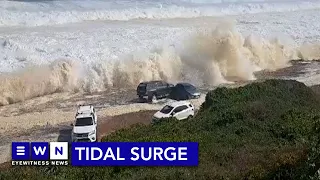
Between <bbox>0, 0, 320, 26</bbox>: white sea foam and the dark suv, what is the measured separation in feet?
77.2

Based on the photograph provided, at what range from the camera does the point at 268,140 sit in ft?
58.7

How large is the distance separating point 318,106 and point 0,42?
92.0 feet

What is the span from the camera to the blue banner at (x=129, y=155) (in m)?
14.2

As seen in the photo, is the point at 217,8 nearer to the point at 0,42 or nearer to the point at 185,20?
the point at 185,20

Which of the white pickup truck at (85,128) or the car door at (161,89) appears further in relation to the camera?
the car door at (161,89)

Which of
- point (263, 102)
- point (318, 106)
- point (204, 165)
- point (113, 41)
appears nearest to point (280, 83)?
point (318, 106)

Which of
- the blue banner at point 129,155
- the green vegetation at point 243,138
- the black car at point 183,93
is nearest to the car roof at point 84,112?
the green vegetation at point 243,138

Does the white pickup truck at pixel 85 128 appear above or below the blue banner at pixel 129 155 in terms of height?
below

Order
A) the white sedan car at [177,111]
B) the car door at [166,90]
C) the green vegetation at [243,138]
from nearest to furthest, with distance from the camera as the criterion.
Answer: the green vegetation at [243,138] → the white sedan car at [177,111] → the car door at [166,90]

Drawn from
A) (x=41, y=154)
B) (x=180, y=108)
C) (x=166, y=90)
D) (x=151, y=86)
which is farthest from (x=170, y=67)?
(x=41, y=154)

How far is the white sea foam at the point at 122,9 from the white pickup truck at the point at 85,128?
2992cm

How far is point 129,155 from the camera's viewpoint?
46.8 ft

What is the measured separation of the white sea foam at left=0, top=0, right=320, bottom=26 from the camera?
55969mm

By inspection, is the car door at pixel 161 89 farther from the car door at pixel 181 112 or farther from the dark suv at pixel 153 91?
the car door at pixel 181 112
